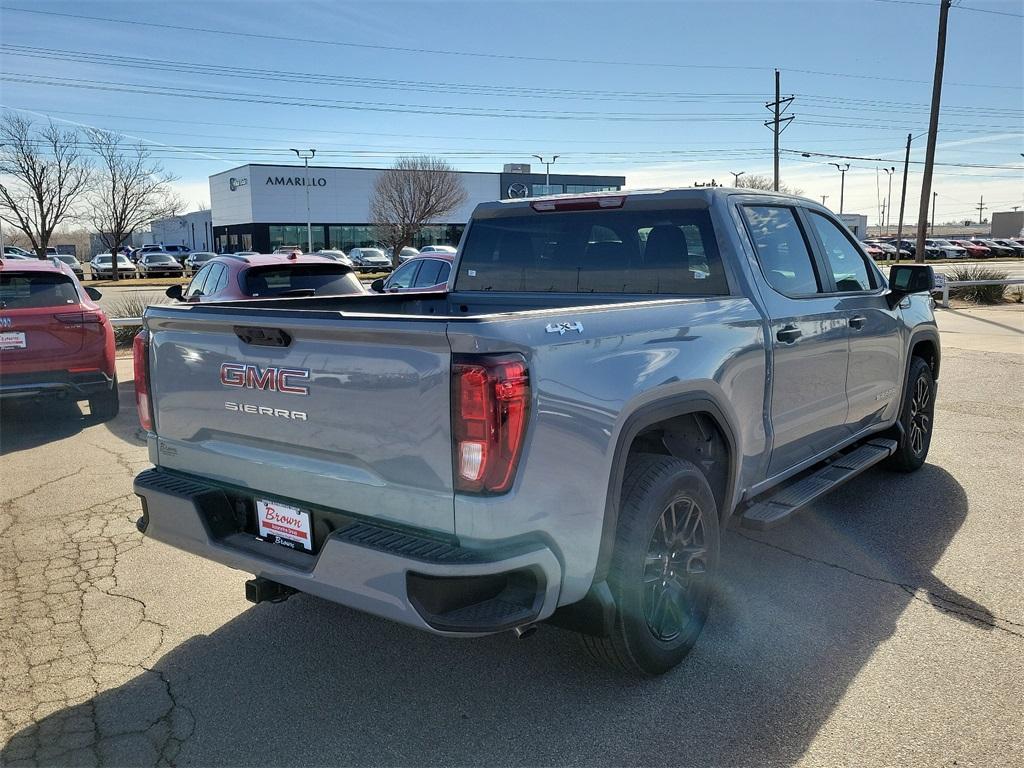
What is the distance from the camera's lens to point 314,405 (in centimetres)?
287

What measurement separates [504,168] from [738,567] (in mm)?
76227

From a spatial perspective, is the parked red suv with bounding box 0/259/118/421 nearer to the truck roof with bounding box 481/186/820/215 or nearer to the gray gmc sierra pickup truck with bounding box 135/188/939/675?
the gray gmc sierra pickup truck with bounding box 135/188/939/675

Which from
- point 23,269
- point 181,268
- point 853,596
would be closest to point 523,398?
point 853,596

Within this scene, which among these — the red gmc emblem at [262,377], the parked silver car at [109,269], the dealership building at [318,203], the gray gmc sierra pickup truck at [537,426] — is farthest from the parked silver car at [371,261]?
the red gmc emblem at [262,377]

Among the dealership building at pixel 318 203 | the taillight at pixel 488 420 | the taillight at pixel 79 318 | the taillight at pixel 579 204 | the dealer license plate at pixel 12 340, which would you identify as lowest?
the dealer license plate at pixel 12 340

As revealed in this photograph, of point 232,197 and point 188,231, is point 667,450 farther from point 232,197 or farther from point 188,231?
point 188,231

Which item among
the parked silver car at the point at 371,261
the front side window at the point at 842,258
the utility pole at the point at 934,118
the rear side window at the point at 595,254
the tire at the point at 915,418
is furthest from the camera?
the parked silver car at the point at 371,261

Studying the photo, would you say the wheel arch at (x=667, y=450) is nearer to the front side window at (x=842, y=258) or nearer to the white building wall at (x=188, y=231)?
the front side window at (x=842, y=258)

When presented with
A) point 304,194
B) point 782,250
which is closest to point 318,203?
point 304,194

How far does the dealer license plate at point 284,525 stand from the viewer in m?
3.00

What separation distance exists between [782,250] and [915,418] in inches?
97.9

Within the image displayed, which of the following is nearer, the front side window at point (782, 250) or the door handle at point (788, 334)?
the door handle at point (788, 334)

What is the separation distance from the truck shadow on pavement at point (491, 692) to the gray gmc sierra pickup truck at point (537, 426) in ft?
0.84

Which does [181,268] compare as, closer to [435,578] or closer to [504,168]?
[504,168]
